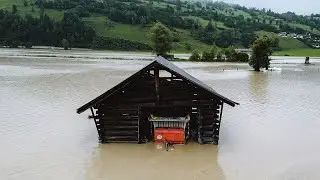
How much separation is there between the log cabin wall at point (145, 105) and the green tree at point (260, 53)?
1855 inches

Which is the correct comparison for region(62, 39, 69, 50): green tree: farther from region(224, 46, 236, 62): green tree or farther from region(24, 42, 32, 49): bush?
region(224, 46, 236, 62): green tree

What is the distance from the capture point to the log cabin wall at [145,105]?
19.5m

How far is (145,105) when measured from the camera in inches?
766

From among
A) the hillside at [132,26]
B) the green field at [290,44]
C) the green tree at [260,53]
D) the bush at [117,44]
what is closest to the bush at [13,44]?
the hillside at [132,26]

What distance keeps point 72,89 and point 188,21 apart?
143 m

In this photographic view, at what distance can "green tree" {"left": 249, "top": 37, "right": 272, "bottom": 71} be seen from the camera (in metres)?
65.1

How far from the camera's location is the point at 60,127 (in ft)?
76.1

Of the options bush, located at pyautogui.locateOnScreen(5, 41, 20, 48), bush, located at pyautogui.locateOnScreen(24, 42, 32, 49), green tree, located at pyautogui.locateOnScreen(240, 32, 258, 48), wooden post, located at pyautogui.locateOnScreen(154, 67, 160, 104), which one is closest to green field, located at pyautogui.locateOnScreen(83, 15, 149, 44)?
bush, located at pyautogui.locateOnScreen(24, 42, 32, 49)

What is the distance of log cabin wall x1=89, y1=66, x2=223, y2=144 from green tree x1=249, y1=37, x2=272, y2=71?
47110 millimetres

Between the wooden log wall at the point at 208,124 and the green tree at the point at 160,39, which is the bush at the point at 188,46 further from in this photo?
the wooden log wall at the point at 208,124

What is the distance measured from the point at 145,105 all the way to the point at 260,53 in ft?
161

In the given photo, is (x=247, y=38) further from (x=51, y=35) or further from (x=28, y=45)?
(x=28, y=45)

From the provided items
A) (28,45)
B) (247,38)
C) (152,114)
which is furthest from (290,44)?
(152,114)

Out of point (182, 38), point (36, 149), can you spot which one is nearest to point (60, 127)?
point (36, 149)
